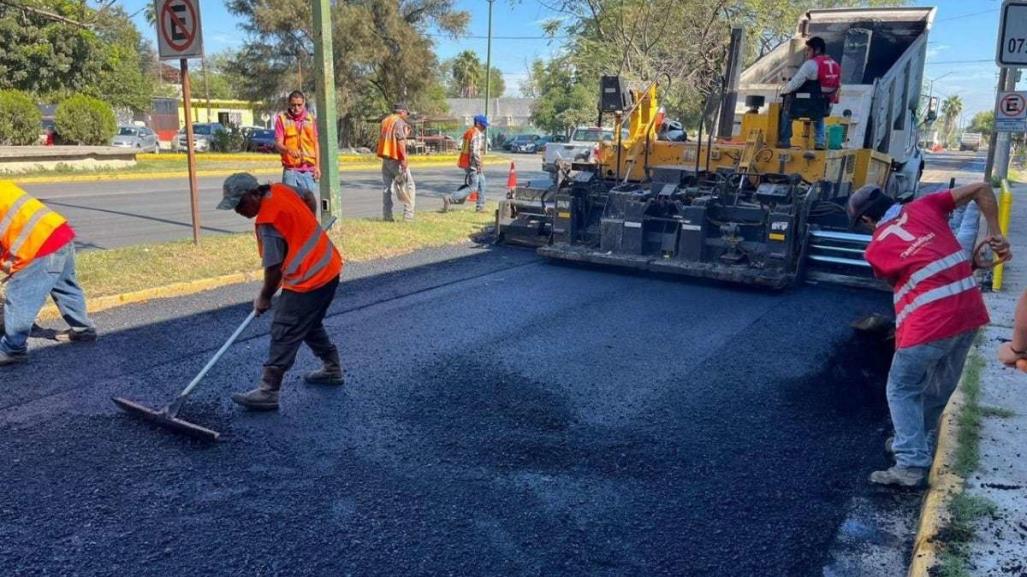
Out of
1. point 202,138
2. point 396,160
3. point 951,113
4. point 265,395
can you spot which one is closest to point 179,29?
point 396,160

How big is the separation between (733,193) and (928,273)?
4.78 meters

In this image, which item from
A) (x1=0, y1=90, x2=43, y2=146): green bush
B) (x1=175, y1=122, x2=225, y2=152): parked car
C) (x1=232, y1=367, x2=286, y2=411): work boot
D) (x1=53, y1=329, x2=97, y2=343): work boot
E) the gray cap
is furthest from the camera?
(x1=175, y1=122, x2=225, y2=152): parked car

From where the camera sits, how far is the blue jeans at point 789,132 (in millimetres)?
8609

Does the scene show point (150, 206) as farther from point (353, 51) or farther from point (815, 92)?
point (353, 51)

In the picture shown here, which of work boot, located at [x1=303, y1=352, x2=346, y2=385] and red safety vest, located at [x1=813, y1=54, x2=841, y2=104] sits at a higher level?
red safety vest, located at [x1=813, y1=54, x2=841, y2=104]

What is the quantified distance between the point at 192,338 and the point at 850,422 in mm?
4605

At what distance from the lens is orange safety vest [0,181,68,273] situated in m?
5.08

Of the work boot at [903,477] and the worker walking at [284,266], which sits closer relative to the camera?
the work boot at [903,477]

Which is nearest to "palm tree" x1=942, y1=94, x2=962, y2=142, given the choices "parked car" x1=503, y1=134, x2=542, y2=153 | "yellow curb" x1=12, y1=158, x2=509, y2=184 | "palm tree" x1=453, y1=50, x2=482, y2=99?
"palm tree" x1=453, y1=50, x2=482, y2=99

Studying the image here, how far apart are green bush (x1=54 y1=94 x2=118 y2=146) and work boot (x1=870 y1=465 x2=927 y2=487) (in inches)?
892

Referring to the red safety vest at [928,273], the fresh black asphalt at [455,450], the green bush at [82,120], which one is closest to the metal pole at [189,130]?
the fresh black asphalt at [455,450]

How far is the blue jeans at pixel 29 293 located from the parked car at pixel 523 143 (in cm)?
4691

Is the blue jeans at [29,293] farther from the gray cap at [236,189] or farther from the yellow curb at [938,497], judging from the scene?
the yellow curb at [938,497]

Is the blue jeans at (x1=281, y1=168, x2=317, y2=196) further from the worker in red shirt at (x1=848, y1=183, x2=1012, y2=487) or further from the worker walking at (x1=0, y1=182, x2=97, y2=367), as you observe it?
the worker in red shirt at (x1=848, y1=183, x2=1012, y2=487)
